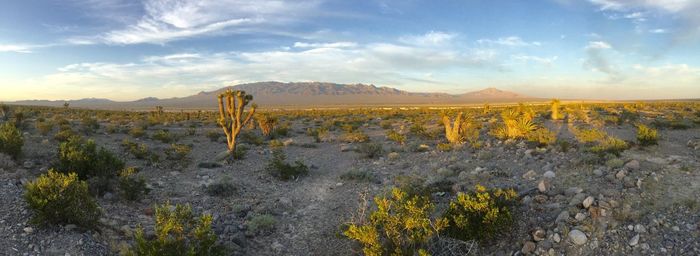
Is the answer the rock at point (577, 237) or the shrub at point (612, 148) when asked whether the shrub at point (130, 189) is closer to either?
the rock at point (577, 237)

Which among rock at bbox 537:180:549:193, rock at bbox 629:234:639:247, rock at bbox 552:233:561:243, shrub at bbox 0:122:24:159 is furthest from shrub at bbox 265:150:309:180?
rock at bbox 629:234:639:247

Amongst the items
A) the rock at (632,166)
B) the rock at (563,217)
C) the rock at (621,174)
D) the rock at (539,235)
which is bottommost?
the rock at (539,235)

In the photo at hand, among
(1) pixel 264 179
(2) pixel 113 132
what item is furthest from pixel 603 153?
(2) pixel 113 132

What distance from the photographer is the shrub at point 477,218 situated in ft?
22.6

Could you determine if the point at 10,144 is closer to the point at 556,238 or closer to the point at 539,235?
the point at 539,235

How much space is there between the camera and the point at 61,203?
7.05 meters

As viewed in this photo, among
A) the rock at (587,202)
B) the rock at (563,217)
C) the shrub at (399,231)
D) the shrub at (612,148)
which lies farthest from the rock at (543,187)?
the shrub at (612,148)

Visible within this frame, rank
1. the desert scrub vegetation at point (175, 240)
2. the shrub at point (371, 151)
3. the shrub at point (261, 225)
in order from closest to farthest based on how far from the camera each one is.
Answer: the desert scrub vegetation at point (175, 240) < the shrub at point (261, 225) < the shrub at point (371, 151)

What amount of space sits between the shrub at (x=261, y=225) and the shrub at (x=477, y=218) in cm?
331

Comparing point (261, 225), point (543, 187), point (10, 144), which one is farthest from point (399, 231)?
point (10, 144)

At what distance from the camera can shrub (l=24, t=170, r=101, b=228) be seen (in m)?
6.93

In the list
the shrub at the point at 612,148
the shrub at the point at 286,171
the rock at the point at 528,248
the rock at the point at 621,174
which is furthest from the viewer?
the shrub at the point at 286,171

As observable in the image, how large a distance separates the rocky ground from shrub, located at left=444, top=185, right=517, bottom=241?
0.67 feet

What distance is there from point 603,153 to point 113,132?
2123 cm
